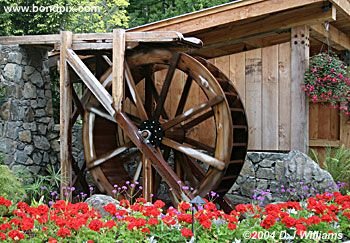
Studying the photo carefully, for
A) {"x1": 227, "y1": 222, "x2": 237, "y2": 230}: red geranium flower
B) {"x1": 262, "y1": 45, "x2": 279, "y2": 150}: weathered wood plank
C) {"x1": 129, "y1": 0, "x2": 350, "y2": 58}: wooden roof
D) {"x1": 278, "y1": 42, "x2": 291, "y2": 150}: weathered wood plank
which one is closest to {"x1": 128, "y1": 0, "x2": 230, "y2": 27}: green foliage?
{"x1": 129, "y1": 0, "x2": 350, "y2": 58}: wooden roof

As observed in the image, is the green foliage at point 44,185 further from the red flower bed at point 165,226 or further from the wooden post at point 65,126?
the red flower bed at point 165,226

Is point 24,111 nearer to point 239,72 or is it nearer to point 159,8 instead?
point 239,72

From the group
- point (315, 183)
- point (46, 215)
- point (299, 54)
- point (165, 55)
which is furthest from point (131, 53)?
point (46, 215)

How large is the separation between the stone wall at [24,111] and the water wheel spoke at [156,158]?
1.82 m

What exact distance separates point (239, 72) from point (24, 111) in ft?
10.2

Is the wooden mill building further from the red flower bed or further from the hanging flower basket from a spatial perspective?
the red flower bed

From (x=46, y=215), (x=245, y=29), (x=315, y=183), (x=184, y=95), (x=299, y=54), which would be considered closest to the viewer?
(x=46, y=215)

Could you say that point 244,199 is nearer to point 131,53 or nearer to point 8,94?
point 131,53

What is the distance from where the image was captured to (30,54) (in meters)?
8.33

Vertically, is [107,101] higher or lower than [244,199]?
higher

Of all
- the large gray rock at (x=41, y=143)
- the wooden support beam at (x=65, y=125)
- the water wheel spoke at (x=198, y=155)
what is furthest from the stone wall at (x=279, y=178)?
the large gray rock at (x=41, y=143)

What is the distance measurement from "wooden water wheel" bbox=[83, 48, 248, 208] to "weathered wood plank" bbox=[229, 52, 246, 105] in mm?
543

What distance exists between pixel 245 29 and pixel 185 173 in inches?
86.7

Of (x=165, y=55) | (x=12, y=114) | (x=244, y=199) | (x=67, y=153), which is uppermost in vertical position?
(x=165, y=55)
